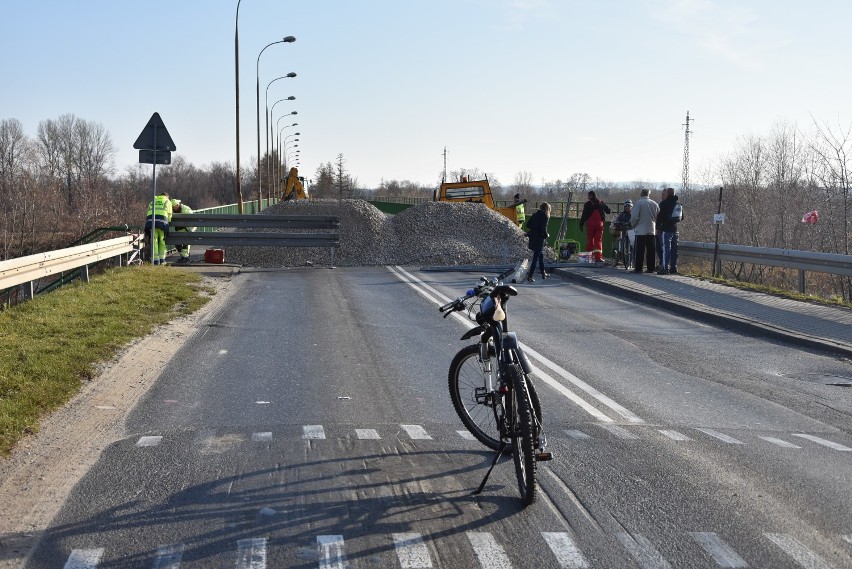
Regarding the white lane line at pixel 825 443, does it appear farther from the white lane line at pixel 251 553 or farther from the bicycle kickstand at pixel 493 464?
the white lane line at pixel 251 553

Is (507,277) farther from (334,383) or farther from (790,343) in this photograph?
(790,343)

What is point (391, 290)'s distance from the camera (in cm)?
1894

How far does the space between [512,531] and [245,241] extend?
824 inches

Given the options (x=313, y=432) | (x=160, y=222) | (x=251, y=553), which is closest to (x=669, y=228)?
(x=160, y=222)

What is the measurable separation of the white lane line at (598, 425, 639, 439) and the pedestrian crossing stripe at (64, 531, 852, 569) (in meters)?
2.22

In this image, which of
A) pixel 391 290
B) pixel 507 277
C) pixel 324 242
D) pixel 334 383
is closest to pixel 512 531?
pixel 507 277

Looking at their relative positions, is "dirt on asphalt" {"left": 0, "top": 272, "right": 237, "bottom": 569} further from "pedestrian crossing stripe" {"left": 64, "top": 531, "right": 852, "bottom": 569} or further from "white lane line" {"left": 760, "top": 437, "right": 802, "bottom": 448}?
"white lane line" {"left": 760, "top": 437, "right": 802, "bottom": 448}

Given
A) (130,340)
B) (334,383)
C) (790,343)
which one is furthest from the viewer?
(790,343)

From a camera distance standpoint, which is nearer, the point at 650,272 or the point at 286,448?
the point at 286,448

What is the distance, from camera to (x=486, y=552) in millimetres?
4605

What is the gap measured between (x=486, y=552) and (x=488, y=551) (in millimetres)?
19

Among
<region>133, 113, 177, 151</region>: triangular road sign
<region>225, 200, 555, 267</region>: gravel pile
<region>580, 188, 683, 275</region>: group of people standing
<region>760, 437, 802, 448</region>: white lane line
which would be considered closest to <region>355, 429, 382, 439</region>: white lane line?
<region>760, 437, 802, 448</region>: white lane line

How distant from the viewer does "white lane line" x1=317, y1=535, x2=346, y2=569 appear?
4430mm

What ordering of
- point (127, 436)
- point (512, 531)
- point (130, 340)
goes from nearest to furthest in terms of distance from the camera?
point (512, 531) < point (127, 436) < point (130, 340)
